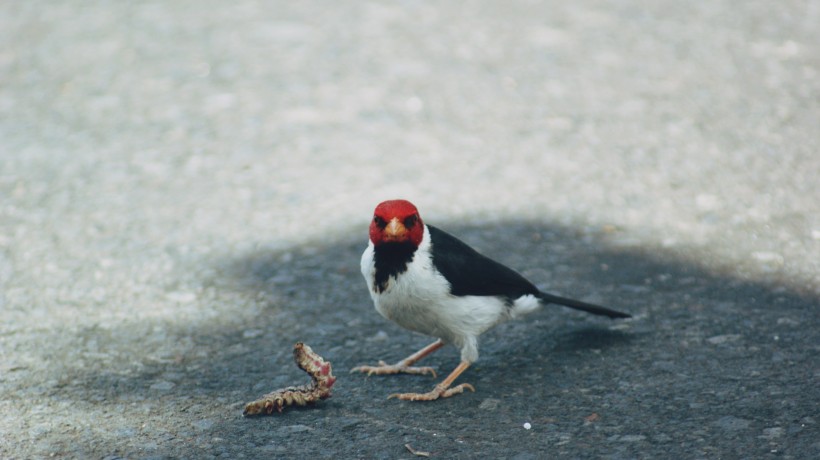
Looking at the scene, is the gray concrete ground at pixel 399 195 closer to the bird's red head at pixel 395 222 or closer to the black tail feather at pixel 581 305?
the black tail feather at pixel 581 305

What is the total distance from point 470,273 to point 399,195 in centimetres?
226

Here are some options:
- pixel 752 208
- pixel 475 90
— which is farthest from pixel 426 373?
pixel 475 90

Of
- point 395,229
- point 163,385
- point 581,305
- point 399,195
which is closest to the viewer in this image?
point 395,229

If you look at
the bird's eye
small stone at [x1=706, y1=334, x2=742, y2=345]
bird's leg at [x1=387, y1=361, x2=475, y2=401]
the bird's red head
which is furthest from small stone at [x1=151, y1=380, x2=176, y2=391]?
small stone at [x1=706, y1=334, x2=742, y2=345]

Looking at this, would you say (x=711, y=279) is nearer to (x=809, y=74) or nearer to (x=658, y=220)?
(x=658, y=220)

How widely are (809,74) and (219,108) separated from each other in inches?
189

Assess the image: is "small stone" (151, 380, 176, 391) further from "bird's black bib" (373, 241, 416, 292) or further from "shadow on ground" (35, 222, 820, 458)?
"bird's black bib" (373, 241, 416, 292)

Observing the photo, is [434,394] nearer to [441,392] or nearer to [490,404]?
[441,392]

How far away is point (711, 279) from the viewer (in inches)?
207

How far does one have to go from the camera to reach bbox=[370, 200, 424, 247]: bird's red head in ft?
13.5

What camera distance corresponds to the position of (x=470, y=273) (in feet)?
14.3

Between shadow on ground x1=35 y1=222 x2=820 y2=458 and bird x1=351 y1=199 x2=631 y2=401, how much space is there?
0.19 metres

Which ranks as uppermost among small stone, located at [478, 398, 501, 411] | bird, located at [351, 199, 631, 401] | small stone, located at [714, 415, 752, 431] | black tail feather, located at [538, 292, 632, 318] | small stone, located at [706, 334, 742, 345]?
bird, located at [351, 199, 631, 401]

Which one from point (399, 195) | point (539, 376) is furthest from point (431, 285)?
point (399, 195)
